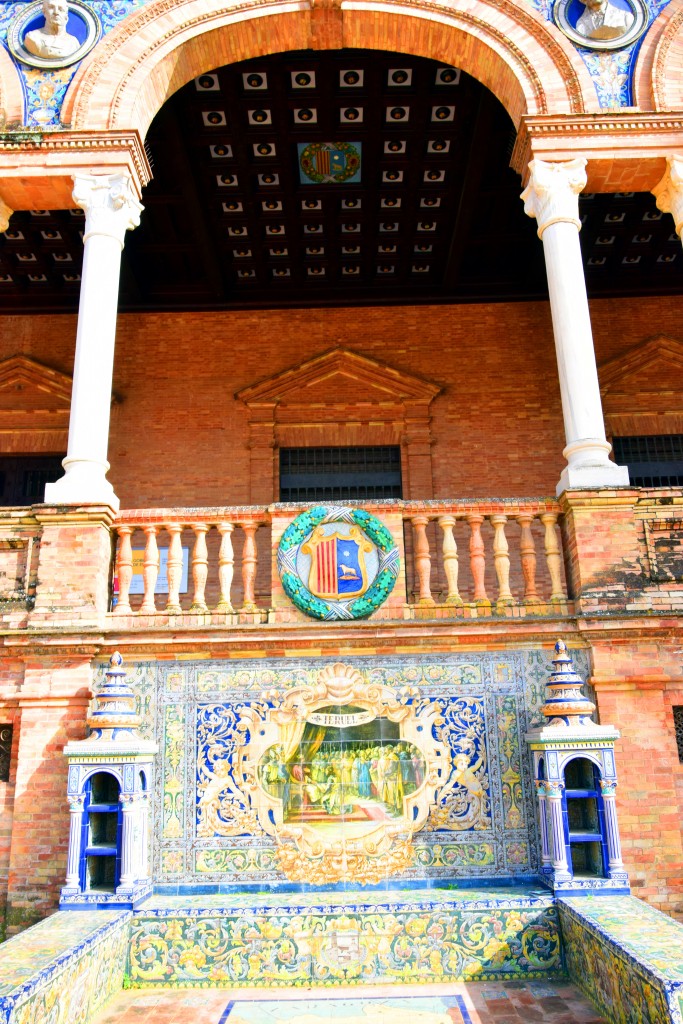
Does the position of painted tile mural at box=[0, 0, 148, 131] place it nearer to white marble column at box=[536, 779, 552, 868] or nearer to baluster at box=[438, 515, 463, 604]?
baluster at box=[438, 515, 463, 604]

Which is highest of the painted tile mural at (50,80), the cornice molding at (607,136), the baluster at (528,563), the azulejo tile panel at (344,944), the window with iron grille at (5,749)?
the painted tile mural at (50,80)

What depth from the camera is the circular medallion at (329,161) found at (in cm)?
1107

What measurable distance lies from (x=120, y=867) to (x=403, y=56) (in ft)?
29.0

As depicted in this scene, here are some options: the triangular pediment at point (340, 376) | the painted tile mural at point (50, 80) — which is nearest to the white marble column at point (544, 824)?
the triangular pediment at point (340, 376)

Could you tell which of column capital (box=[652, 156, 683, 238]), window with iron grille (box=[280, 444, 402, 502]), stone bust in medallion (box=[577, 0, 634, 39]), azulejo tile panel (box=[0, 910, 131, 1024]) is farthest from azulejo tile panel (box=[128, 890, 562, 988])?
stone bust in medallion (box=[577, 0, 634, 39])

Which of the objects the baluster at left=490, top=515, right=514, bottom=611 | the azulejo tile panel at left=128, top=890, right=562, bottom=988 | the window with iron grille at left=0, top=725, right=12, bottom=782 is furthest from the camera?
the baluster at left=490, top=515, right=514, bottom=611

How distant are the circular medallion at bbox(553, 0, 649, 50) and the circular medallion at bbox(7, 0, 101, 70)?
5.01 meters

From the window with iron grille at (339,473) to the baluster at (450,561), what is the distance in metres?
4.99

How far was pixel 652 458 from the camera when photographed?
42.7 ft

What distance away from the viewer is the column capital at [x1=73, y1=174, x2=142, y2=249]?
8773 millimetres

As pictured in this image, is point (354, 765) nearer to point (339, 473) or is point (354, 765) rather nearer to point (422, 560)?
point (422, 560)

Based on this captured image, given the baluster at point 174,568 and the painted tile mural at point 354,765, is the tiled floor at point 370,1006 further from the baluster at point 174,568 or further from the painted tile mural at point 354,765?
the baluster at point 174,568

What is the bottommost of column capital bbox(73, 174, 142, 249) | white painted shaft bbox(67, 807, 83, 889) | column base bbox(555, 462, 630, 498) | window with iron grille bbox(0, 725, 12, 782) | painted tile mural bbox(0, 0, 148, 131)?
white painted shaft bbox(67, 807, 83, 889)

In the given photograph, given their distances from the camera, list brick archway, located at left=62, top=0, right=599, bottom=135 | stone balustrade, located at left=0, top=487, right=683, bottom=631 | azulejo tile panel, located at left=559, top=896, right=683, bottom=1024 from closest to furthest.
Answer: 1. azulejo tile panel, located at left=559, top=896, right=683, bottom=1024
2. stone balustrade, located at left=0, top=487, right=683, bottom=631
3. brick archway, located at left=62, top=0, right=599, bottom=135
